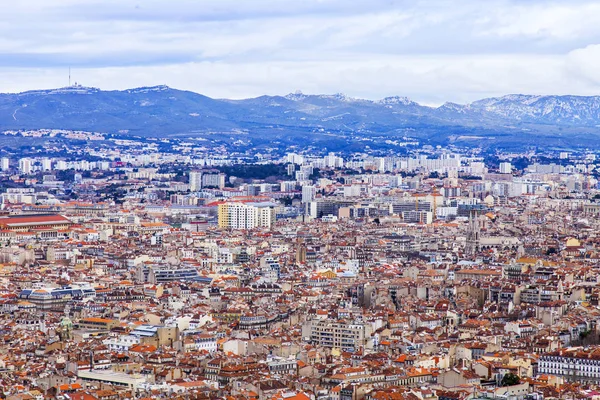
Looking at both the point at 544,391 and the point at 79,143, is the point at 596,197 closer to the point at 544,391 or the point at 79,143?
the point at 544,391

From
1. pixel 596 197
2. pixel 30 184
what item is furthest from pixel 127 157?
pixel 596 197

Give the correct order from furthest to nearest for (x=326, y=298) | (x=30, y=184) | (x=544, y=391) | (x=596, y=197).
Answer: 1. (x=30, y=184)
2. (x=596, y=197)
3. (x=326, y=298)
4. (x=544, y=391)

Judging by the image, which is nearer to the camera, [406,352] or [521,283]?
[406,352]

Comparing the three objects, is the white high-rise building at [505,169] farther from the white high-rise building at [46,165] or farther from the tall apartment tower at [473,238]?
the tall apartment tower at [473,238]

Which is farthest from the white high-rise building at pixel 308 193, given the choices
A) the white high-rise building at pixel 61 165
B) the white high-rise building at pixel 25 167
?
the white high-rise building at pixel 61 165

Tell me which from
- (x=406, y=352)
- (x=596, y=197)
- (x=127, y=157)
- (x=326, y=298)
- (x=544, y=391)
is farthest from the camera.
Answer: (x=127, y=157)

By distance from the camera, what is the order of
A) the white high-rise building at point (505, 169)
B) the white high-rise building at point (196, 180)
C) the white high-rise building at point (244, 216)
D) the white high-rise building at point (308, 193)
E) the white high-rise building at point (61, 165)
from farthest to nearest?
the white high-rise building at point (61, 165), the white high-rise building at point (505, 169), the white high-rise building at point (196, 180), the white high-rise building at point (308, 193), the white high-rise building at point (244, 216)
